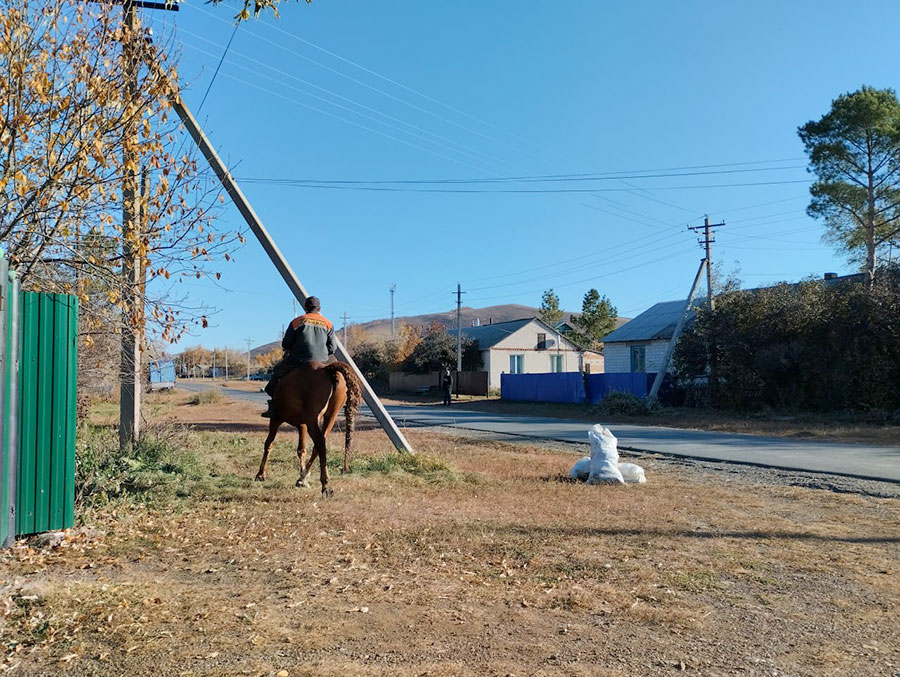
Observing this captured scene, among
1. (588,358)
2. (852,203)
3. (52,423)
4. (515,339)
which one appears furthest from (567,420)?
(588,358)

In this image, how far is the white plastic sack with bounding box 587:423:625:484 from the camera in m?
9.88

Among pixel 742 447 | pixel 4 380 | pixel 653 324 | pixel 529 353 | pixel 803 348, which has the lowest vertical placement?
pixel 742 447

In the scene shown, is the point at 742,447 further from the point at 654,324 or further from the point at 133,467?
the point at 654,324

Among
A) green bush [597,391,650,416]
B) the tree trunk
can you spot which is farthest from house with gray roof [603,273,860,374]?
green bush [597,391,650,416]

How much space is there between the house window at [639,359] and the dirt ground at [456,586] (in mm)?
32791

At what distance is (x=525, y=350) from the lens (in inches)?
2222

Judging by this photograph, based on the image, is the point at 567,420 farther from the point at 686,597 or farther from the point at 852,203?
the point at 686,597

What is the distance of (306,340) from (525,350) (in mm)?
48037

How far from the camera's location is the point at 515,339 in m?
55.9

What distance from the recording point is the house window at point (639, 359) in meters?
41.2

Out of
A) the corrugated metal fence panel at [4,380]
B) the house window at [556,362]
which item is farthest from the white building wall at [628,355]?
the corrugated metal fence panel at [4,380]

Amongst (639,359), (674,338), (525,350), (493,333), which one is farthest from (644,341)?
(493,333)

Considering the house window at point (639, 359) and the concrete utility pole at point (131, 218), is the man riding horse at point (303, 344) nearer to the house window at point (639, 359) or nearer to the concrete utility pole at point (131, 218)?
the concrete utility pole at point (131, 218)

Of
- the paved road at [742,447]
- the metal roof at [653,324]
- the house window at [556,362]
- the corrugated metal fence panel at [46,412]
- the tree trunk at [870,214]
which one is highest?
the tree trunk at [870,214]
